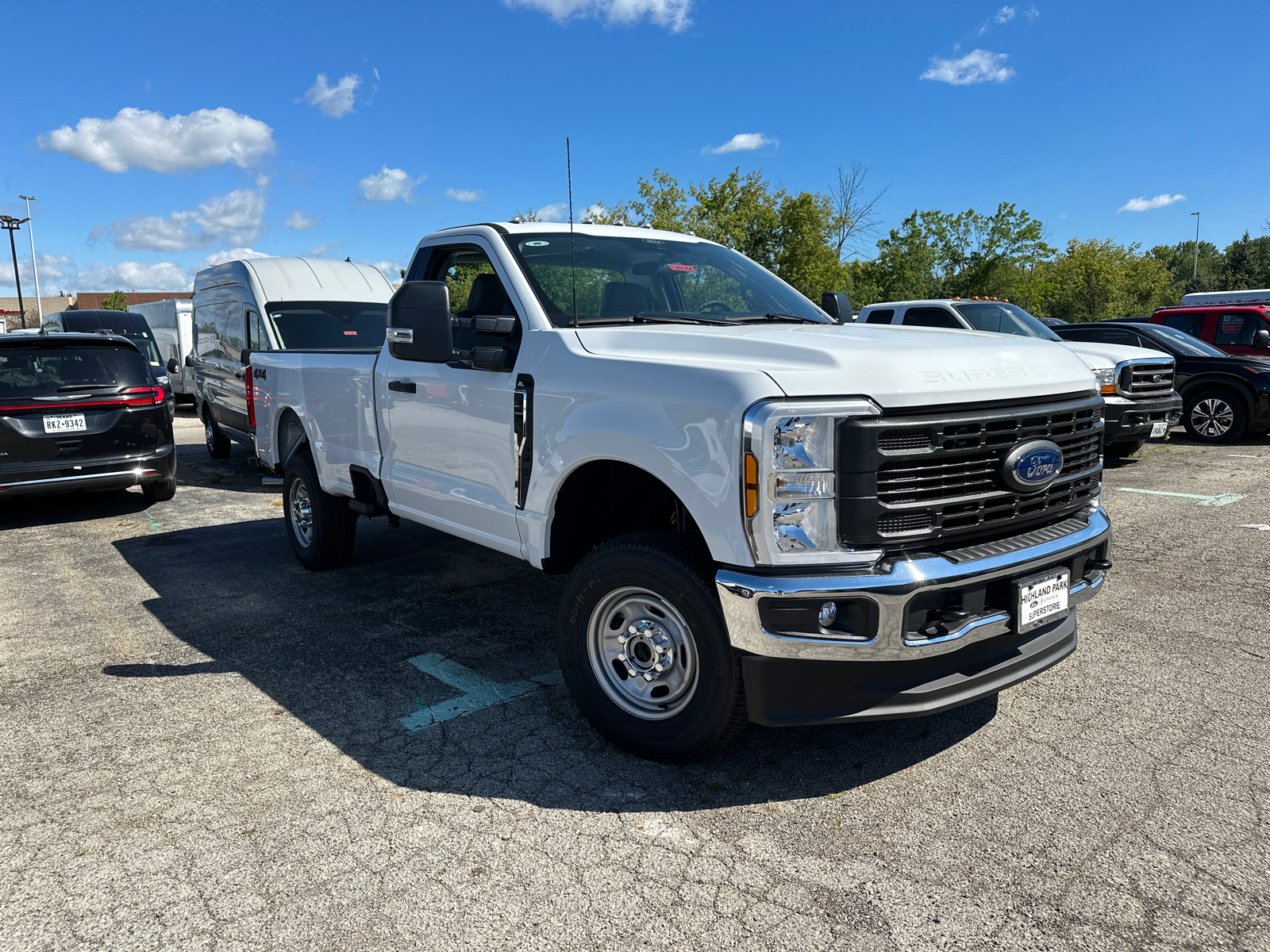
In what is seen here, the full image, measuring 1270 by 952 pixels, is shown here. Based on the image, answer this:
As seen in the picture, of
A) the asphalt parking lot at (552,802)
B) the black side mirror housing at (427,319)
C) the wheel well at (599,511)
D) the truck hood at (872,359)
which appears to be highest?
the black side mirror housing at (427,319)

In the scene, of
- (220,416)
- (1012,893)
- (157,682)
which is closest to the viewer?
(1012,893)

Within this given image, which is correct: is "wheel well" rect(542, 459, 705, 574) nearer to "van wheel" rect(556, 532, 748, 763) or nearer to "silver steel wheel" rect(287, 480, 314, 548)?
"van wheel" rect(556, 532, 748, 763)

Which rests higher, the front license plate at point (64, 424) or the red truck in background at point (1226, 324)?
the red truck in background at point (1226, 324)

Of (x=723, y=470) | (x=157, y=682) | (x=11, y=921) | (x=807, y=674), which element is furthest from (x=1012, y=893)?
(x=157, y=682)

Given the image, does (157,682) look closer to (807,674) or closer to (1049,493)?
(807,674)

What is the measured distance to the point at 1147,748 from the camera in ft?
11.5

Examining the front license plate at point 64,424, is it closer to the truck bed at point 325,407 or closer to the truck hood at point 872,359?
the truck bed at point 325,407

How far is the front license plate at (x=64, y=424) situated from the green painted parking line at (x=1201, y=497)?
10.1m

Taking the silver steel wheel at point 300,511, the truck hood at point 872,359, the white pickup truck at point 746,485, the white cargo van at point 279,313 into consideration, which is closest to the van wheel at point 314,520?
the silver steel wheel at point 300,511

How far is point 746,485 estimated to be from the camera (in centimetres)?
290

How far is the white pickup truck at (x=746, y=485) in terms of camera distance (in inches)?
114

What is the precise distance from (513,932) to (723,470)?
152 centimetres

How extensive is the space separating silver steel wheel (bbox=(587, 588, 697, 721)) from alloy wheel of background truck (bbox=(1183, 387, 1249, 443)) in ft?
40.8

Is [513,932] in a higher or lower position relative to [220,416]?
lower
